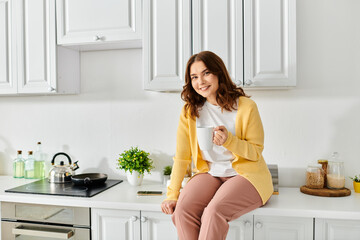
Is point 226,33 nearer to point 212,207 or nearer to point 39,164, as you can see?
point 212,207

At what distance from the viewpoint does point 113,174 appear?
2.54m

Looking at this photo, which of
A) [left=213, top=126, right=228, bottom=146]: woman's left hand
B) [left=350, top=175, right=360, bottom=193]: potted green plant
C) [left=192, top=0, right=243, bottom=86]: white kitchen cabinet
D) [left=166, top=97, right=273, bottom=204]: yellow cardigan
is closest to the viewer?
[left=213, top=126, right=228, bottom=146]: woman's left hand

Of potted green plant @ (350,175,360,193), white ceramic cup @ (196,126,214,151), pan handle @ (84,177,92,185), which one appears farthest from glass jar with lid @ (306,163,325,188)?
pan handle @ (84,177,92,185)

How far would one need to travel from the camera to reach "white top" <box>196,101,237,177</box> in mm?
1817

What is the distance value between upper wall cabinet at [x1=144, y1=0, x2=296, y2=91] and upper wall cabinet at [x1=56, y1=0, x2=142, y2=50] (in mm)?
109

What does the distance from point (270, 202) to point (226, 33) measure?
0.98m

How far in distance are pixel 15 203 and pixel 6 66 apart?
3.08ft

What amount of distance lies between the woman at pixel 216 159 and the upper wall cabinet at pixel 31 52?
37.6 inches

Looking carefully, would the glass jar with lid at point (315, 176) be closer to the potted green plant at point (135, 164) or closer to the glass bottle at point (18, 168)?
the potted green plant at point (135, 164)

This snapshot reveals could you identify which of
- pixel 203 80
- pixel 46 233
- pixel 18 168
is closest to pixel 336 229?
pixel 203 80

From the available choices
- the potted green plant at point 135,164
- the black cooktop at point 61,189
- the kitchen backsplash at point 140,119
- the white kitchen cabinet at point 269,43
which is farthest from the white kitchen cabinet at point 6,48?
the white kitchen cabinet at point 269,43

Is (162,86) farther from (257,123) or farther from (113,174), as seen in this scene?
(113,174)

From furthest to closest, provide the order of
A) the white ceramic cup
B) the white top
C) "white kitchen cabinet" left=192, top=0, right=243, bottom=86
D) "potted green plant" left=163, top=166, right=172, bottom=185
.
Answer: "potted green plant" left=163, top=166, right=172, bottom=185 → "white kitchen cabinet" left=192, top=0, right=243, bottom=86 → the white top → the white ceramic cup

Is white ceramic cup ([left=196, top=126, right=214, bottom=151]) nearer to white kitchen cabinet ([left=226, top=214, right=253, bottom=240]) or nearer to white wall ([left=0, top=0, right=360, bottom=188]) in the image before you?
white kitchen cabinet ([left=226, top=214, right=253, bottom=240])
